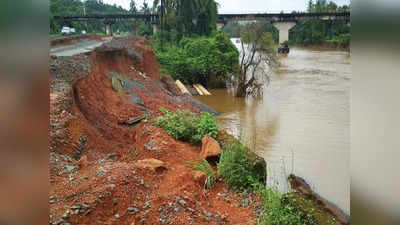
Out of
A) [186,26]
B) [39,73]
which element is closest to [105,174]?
[39,73]

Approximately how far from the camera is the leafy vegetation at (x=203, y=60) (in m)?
20.9

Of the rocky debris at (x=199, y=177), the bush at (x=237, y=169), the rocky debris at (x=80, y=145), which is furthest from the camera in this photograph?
the rocky debris at (x=80, y=145)

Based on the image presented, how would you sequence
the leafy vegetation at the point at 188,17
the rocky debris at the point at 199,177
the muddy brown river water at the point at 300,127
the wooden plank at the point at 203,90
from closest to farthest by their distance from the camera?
1. the rocky debris at the point at 199,177
2. the muddy brown river water at the point at 300,127
3. the wooden plank at the point at 203,90
4. the leafy vegetation at the point at 188,17

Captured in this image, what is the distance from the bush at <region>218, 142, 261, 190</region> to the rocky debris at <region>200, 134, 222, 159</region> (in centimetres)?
41

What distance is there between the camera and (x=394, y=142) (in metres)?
0.69

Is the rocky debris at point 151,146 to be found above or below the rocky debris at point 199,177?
above

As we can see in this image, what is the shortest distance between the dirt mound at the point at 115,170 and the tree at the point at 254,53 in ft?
28.0

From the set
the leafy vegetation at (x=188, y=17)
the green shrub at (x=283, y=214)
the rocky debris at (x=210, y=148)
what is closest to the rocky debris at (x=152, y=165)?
the rocky debris at (x=210, y=148)

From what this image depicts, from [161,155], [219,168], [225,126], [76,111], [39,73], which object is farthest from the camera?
[225,126]

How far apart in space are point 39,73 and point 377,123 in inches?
27.3

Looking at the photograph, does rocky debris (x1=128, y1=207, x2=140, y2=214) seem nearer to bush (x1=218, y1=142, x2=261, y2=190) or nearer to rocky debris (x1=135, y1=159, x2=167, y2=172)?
rocky debris (x1=135, y1=159, x2=167, y2=172)

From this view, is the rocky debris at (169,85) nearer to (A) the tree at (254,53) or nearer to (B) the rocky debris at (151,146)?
(A) the tree at (254,53)

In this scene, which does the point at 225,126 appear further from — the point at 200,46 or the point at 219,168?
the point at 200,46

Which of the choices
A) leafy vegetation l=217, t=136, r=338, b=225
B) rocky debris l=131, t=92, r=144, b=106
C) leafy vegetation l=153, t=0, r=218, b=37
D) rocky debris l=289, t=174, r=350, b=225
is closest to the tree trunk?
rocky debris l=131, t=92, r=144, b=106
